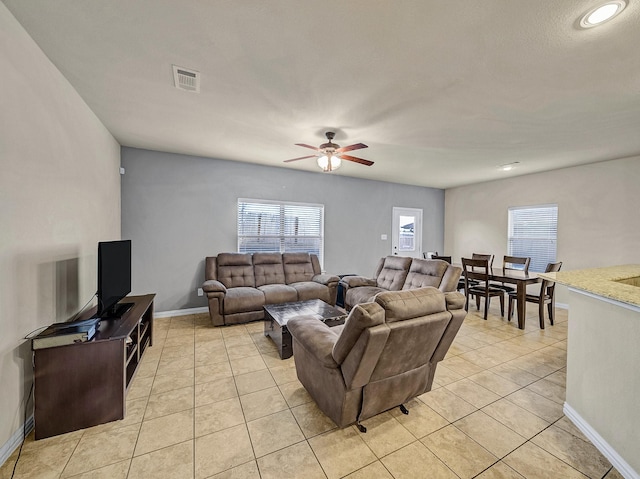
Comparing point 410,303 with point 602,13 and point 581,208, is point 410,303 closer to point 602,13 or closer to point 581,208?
point 602,13

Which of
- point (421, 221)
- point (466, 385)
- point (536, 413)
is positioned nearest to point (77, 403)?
point (466, 385)

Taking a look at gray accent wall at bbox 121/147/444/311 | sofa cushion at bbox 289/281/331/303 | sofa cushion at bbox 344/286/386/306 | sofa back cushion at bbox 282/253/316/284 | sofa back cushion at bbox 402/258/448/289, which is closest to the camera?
sofa back cushion at bbox 402/258/448/289

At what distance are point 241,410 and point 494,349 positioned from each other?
291cm

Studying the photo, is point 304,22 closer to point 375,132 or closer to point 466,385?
point 375,132

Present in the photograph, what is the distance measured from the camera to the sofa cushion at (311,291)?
421 centimetres

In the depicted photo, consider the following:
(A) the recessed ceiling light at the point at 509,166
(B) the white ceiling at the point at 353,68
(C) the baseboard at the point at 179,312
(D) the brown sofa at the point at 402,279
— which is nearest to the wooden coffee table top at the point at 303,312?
(D) the brown sofa at the point at 402,279

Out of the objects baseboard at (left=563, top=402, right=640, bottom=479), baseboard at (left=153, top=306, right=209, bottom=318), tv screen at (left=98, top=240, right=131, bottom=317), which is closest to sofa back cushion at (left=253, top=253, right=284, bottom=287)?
baseboard at (left=153, top=306, right=209, bottom=318)

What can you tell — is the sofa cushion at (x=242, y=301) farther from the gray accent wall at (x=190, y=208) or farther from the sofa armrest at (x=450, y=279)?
the sofa armrest at (x=450, y=279)

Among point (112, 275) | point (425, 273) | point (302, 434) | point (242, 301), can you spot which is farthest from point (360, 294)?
point (112, 275)

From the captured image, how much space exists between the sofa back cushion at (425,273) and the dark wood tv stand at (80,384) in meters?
3.33

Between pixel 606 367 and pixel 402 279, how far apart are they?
8.28 ft

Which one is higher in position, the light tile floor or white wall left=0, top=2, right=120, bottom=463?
white wall left=0, top=2, right=120, bottom=463

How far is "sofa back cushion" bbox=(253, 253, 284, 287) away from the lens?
4.54 meters

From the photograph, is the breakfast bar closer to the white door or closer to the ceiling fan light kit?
the ceiling fan light kit
